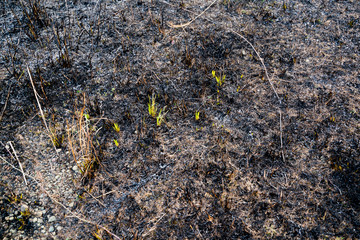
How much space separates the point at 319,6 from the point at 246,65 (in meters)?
1.87

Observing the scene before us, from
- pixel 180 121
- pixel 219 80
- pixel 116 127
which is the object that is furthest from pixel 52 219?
pixel 219 80

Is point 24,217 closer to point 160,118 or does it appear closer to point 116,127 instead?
point 116,127

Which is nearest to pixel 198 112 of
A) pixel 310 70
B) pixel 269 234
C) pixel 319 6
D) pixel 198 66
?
pixel 198 66

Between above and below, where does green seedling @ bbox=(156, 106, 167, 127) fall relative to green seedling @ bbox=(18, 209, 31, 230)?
above

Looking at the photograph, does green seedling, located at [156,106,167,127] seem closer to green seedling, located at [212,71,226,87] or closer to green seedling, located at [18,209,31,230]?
green seedling, located at [212,71,226,87]

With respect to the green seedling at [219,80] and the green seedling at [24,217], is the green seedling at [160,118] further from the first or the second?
the green seedling at [24,217]

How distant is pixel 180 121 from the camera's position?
3197 mm

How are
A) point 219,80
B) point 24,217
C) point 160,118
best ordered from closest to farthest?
1. point 24,217
2. point 160,118
3. point 219,80

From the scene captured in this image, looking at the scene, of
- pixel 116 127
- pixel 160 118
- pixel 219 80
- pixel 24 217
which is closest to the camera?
pixel 24 217

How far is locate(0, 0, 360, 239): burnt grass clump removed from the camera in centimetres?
252

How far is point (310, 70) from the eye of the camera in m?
3.63

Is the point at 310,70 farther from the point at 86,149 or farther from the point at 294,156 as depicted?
the point at 86,149

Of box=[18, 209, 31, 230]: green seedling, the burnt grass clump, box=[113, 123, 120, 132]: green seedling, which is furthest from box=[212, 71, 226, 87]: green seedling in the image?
box=[18, 209, 31, 230]: green seedling

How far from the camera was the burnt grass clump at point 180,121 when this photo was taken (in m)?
2.52
